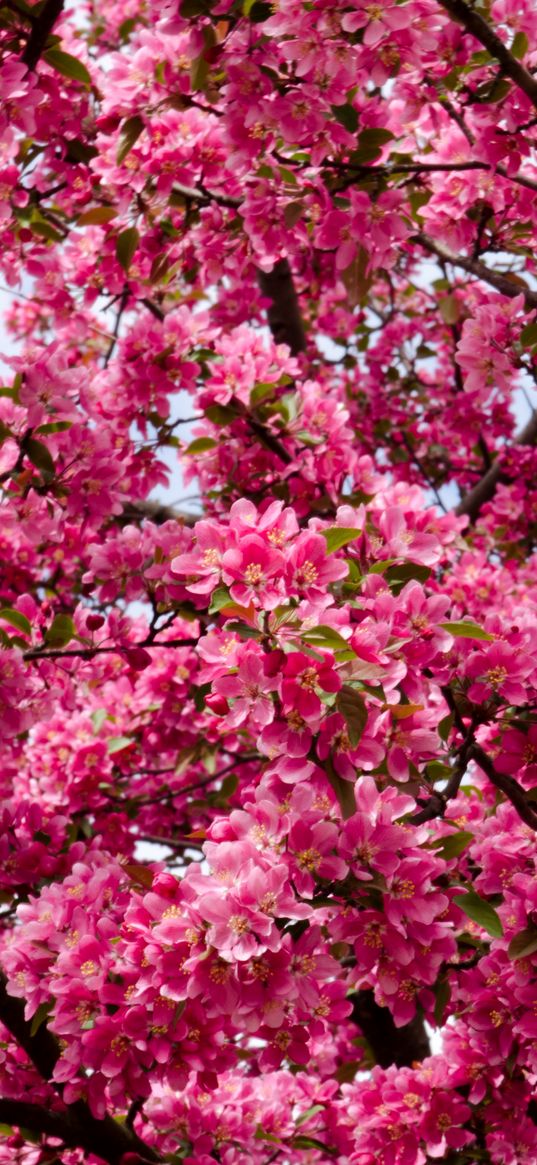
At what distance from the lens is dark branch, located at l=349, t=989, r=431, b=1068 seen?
3.83 meters

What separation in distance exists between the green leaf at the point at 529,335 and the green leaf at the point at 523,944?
51.7 inches

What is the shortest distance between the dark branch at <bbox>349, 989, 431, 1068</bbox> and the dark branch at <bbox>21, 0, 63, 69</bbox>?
325 centimetres

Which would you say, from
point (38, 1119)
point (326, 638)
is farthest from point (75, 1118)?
point (326, 638)

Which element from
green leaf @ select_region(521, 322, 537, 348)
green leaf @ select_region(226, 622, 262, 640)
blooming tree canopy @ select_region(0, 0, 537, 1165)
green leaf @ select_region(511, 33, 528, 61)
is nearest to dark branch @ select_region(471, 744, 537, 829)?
blooming tree canopy @ select_region(0, 0, 537, 1165)

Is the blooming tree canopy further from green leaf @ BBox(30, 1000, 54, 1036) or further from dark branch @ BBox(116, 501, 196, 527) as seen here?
dark branch @ BBox(116, 501, 196, 527)

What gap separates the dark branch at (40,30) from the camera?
232 cm

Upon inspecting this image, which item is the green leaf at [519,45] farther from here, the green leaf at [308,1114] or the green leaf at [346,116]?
the green leaf at [308,1114]

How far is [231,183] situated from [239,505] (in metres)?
1.65

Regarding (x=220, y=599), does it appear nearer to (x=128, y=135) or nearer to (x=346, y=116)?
(x=346, y=116)

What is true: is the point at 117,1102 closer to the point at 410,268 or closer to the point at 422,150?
the point at 422,150

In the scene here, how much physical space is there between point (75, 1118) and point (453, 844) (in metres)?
1.16

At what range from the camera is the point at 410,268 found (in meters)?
6.82

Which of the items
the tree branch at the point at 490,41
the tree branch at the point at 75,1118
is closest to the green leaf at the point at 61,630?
the tree branch at the point at 75,1118

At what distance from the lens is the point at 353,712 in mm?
1535
